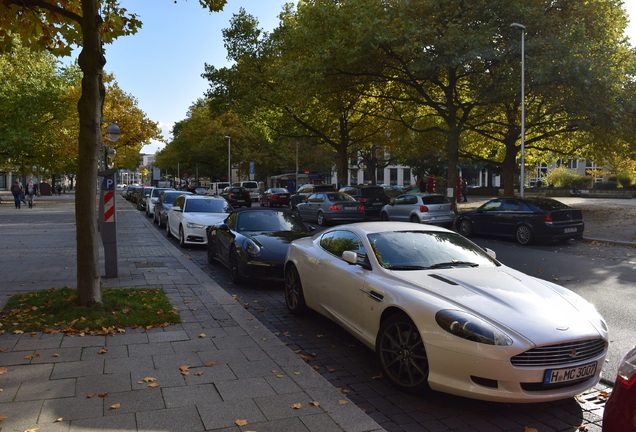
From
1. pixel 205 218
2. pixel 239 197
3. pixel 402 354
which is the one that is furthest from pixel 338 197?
pixel 402 354

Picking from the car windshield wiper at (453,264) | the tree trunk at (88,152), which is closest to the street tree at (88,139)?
the tree trunk at (88,152)

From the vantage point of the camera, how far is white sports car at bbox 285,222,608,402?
152 inches

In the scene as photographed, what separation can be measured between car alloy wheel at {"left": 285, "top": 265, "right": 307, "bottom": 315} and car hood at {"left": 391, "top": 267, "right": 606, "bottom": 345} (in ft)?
7.24

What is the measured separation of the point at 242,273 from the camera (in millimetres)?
9062

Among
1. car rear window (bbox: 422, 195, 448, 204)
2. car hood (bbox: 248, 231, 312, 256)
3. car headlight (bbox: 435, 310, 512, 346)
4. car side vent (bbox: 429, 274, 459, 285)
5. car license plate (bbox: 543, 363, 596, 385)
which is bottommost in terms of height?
car license plate (bbox: 543, 363, 596, 385)

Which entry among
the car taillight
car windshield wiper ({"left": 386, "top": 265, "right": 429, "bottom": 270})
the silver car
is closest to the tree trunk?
car windshield wiper ({"left": 386, "top": 265, "right": 429, "bottom": 270})

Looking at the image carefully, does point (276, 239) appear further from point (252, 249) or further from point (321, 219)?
point (321, 219)

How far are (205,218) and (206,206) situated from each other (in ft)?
3.08

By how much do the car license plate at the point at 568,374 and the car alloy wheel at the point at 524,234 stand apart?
12.3 metres

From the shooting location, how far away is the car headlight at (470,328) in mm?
3893

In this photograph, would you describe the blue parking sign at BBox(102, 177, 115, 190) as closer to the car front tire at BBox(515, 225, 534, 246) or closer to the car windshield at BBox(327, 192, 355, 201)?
the car front tire at BBox(515, 225, 534, 246)

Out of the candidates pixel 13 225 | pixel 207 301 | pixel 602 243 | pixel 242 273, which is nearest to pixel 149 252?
pixel 242 273

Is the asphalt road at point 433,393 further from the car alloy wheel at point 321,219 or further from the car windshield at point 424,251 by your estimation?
the car alloy wheel at point 321,219

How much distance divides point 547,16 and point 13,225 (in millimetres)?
23252
